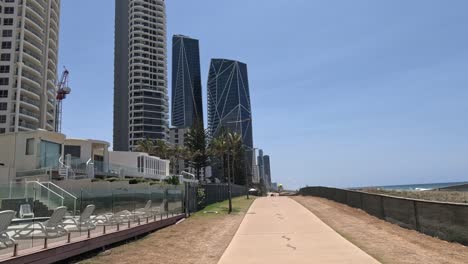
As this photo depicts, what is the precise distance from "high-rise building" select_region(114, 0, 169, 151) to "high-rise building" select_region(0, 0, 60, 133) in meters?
46.9

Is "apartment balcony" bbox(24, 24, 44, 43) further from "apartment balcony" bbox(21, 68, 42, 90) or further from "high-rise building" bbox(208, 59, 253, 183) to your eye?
"high-rise building" bbox(208, 59, 253, 183)

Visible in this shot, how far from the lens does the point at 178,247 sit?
15.5 m

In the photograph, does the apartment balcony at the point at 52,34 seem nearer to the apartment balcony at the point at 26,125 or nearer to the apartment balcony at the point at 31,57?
the apartment balcony at the point at 31,57

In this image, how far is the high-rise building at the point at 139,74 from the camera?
6083 inches

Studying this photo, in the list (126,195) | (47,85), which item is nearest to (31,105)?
(47,85)

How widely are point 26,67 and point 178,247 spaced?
91535mm

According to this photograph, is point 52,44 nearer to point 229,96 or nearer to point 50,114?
point 50,114

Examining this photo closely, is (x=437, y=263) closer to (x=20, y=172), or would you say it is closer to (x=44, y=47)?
(x=20, y=172)

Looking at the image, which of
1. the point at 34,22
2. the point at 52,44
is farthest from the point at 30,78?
the point at 52,44

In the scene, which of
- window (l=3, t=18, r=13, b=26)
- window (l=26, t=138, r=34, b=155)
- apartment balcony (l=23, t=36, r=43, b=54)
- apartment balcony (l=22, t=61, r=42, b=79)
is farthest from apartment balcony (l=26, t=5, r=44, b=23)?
window (l=26, t=138, r=34, b=155)

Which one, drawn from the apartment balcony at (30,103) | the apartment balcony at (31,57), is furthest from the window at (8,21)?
the apartment balcony at (30,103)

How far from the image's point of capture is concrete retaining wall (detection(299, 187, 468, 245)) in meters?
13.9

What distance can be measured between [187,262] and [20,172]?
108ft

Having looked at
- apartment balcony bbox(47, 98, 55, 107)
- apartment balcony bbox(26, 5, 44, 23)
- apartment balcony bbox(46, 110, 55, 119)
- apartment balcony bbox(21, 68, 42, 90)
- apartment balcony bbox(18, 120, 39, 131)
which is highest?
apartment balcony bbox(26, 5, 44, 23)
